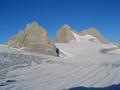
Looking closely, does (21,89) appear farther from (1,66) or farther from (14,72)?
(1,66)

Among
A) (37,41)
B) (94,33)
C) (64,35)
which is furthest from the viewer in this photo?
(94,33)

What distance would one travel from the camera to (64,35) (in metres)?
37.2

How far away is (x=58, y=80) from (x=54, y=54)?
9.94m

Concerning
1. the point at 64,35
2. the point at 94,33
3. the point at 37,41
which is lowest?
the point at 37,41

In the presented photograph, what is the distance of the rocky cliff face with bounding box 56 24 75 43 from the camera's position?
1457 inches

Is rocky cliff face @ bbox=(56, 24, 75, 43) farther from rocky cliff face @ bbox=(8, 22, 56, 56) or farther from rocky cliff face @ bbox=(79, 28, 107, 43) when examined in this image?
rocky cliff face @ bbox=(8, 22, 56, 56)

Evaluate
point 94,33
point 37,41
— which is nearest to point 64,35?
point 94,33

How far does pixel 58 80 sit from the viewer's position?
855cm

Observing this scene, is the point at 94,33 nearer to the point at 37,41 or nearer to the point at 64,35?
the point at 64,35

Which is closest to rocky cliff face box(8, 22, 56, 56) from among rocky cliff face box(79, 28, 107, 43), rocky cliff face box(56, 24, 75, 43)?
rocky cliff face box(56, 24, 75, 43)

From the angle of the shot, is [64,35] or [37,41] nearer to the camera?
[37,41]

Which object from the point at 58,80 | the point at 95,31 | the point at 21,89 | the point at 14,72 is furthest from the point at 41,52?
the point at 95,31

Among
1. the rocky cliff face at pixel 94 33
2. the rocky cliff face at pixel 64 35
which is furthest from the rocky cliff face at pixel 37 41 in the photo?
the rocky cliff face at pixel 94 33

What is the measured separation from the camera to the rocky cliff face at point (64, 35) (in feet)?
121
